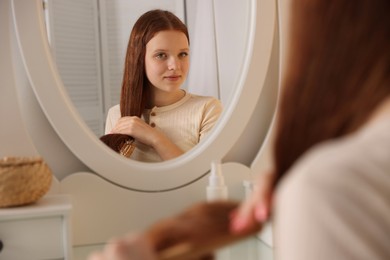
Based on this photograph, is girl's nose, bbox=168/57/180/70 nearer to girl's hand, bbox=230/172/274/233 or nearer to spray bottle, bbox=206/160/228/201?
spray bottle, bbox=206/160/228/201

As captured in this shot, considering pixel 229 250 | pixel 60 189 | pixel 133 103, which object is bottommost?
pixel 229 250

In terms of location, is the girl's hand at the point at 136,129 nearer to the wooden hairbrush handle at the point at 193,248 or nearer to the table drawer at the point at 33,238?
the table drawer at the point at 33,238

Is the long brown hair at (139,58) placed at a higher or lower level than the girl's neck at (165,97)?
higher

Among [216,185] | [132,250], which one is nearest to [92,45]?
[216,185]

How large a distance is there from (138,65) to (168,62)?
5 centimetres

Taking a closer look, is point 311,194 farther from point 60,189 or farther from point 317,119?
point 60,189

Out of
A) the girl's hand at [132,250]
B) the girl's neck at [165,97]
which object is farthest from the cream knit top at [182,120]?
the girl's hand at [132,250]

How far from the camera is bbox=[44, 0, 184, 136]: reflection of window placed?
774mm

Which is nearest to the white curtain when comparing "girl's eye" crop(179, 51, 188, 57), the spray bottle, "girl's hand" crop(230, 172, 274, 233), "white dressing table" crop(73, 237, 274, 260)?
"girl's eye" crop(179, 51, 188, 57)

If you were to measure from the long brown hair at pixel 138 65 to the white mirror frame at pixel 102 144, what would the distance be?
39mm

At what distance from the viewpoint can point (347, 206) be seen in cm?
23

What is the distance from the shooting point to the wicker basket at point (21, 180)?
2.18ft

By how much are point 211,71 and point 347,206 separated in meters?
0.63

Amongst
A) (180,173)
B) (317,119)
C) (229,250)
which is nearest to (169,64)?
(180,173)
